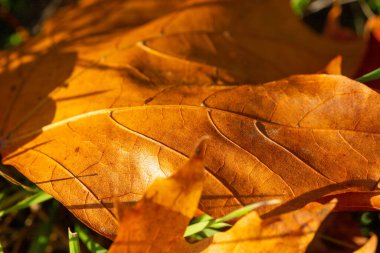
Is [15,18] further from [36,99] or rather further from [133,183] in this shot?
[133,183]

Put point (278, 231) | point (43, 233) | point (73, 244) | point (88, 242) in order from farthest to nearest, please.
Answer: point (43, 233)
point (88, 242)
point (73, 244)
point (278, 231)

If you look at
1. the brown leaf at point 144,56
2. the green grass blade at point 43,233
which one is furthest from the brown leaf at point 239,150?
the green grass blade at point 43,233

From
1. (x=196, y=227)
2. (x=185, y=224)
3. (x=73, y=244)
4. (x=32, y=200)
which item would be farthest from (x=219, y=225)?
(x=32, y=200)

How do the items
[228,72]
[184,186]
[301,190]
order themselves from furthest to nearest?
1. [228,72]
2. [301,190]
3. [184,186]

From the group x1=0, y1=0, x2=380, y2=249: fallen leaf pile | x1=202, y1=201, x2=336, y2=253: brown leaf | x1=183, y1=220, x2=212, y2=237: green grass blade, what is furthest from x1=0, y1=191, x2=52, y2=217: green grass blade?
x1=202, y1=201, x2=336, y2=253: brown leaf

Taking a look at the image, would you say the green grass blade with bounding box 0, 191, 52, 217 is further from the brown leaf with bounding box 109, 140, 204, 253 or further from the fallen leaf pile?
the brown leaf with bounding box 109, 140, 204, 253

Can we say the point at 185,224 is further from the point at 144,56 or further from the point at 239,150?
the point at 144,56

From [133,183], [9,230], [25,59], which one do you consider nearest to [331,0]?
[25,59]
